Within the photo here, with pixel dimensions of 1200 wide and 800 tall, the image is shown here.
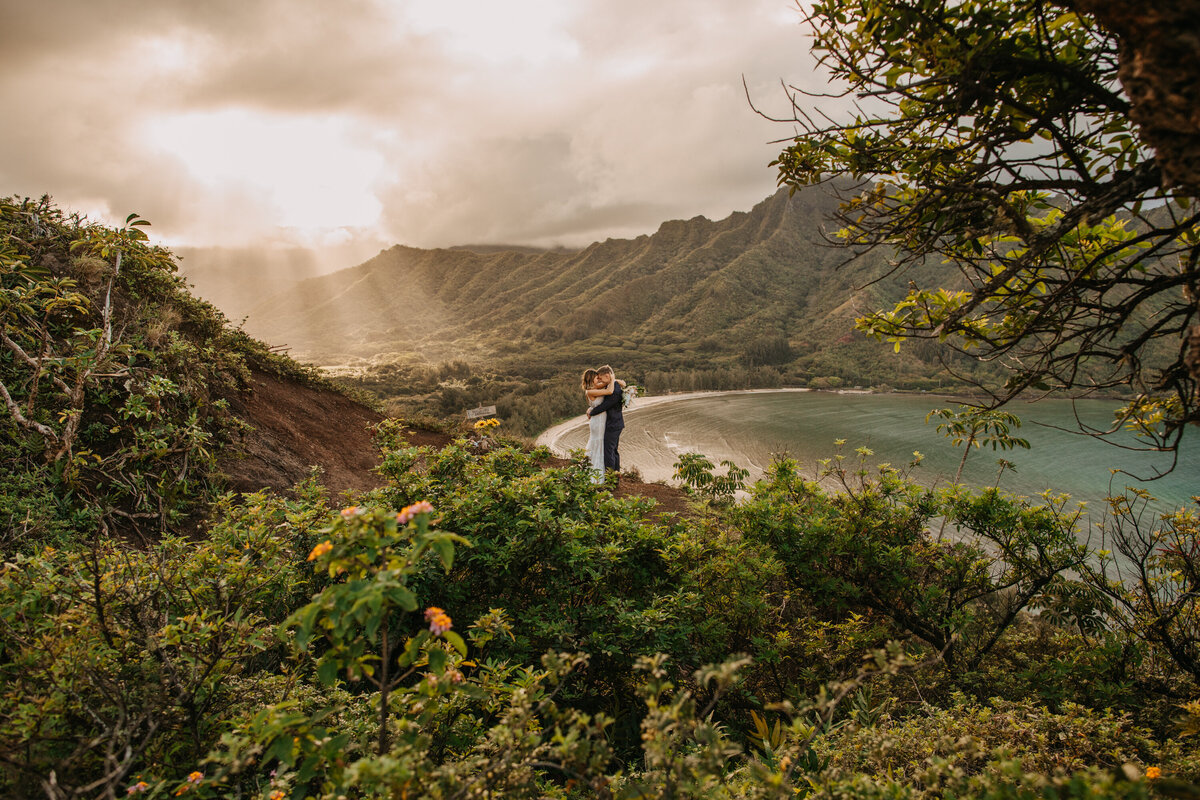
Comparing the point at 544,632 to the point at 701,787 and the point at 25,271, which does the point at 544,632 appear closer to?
the point at 701,787

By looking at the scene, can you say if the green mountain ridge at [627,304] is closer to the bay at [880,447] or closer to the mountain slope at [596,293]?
the mountain slope at [596,293]

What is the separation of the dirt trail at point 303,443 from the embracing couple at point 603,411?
141 centimetres

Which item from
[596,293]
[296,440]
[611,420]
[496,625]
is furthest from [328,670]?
[596,293]

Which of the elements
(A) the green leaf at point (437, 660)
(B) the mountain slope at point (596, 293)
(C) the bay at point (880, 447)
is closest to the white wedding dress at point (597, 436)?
(C) the bay at point (880, 447)

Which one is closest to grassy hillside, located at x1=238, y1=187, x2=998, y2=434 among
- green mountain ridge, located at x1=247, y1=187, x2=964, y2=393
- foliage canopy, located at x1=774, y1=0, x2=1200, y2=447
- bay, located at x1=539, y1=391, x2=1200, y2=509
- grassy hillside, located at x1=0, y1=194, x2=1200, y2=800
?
green mountain ridge, located at x1=247, y1=187, x2=964, y2=393

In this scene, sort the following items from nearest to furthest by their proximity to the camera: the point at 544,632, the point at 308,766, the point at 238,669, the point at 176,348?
1. the point at 308,766
2. the point at 238,669
3. the point at 544,632
4. the point at 176,348

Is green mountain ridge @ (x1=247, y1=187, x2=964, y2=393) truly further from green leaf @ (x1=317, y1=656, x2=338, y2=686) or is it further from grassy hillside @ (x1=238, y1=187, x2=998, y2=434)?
green leaf @ (x1=317, y1=656, x2=338, y2=686)

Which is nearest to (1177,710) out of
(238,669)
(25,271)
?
(238,669)

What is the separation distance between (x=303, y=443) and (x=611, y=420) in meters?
5.59

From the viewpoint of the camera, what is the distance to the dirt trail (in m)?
6.35

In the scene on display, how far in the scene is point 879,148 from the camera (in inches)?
94.2

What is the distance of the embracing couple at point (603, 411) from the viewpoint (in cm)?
874

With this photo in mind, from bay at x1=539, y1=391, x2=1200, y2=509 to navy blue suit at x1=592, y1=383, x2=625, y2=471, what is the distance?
1346 mm

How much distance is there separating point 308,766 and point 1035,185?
3487mm
